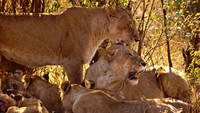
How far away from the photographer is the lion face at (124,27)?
8.80 meters

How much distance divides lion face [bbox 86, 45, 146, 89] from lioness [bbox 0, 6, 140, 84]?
495 millimetres

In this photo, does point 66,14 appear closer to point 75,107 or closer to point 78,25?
point 78,25

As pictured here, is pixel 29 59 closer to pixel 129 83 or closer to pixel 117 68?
pixel 117 68

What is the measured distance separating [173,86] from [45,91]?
6.94 feet

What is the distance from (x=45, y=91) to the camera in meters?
7.86

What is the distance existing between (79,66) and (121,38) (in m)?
0.83

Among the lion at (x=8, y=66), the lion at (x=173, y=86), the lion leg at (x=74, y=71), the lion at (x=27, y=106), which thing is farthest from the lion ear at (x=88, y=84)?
the lion at (x=173, y=86)

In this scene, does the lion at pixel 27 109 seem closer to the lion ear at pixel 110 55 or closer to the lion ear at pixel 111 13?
the lion ear at pixel 110 55

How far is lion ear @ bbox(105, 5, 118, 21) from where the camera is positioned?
8.73 meters

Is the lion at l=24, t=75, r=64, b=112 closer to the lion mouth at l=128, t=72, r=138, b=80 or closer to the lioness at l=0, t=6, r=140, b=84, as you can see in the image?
the lioness at l=0, t=6, r=140, b=84

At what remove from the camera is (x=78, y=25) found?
28.0 ft

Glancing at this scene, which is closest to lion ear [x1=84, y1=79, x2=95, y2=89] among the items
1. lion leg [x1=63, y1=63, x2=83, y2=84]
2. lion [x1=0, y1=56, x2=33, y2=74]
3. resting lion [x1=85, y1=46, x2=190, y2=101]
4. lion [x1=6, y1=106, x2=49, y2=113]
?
resting lion [x1=85, y1=46, x2=190, y2=101]

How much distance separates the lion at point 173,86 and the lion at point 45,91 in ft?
6.13

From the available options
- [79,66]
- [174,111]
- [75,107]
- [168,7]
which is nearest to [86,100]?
[75,107]
